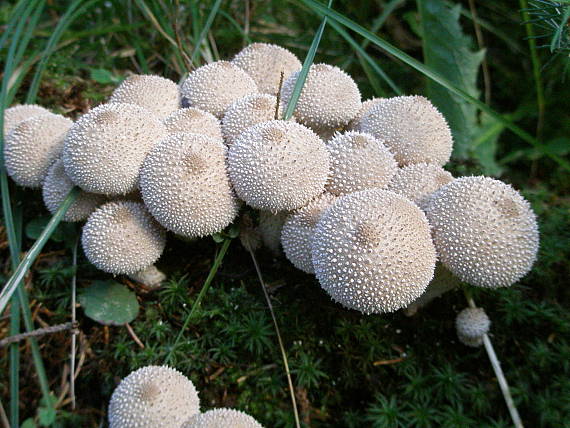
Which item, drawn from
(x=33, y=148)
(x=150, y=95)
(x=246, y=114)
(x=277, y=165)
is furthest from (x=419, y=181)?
(x=33, y=148)

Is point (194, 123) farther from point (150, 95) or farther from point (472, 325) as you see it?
point (472, 325)

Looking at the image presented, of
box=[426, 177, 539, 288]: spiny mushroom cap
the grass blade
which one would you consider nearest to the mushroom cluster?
box=[426, 177, 539, 288]: spiny mushroom cap

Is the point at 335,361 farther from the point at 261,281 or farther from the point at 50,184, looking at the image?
the point at 50,184

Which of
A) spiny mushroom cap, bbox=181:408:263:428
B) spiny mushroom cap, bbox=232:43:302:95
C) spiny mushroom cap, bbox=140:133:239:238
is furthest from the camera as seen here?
spiny mushroom cap, bbox=232:43:302:95

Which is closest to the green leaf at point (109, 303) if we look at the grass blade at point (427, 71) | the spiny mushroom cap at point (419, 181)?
the spiny mushroom cap at point (419, 181)

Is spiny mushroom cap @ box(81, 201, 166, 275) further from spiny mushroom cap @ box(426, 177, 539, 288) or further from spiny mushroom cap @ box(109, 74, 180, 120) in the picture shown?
spiny mushroom cap @ box(426, 177, 539, 288)
